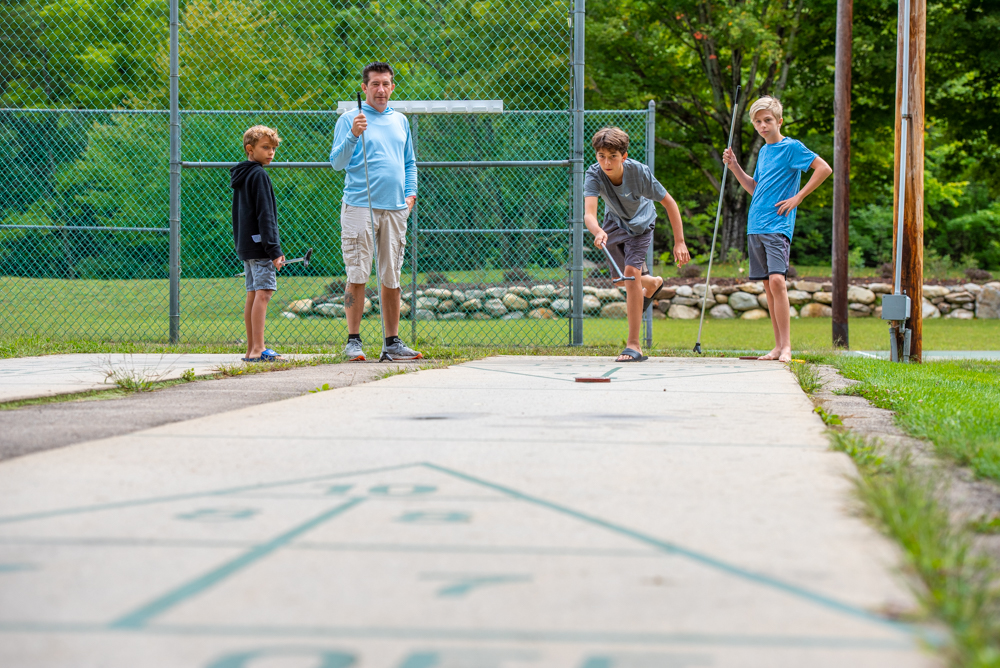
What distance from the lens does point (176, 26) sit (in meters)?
8.10

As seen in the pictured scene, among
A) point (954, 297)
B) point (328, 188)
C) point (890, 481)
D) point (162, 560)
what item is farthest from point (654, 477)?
point (954, 297)

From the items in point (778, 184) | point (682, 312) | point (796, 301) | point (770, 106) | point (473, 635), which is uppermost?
point (770, 106)

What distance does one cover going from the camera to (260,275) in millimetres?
6375

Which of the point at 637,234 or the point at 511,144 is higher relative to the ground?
the point at 511,144

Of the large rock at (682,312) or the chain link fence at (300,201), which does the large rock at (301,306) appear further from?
the large rock at (682,312)

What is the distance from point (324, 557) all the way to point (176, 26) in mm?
7589

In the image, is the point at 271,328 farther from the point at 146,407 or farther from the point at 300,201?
the point at 146,407

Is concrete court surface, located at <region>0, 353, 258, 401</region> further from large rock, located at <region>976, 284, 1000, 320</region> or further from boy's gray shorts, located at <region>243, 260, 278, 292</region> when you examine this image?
large rock, located at <region>976, 284, 1000, 320</region>

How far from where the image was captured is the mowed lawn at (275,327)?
9273 mm

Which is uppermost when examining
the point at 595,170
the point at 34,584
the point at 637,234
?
the point at 595,170

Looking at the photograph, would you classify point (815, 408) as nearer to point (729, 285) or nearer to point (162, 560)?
point (162, 560)

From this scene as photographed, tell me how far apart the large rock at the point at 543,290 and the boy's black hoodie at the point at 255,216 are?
432cm

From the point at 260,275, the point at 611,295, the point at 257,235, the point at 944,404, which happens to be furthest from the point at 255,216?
the point at 611,295

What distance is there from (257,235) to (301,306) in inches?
246
